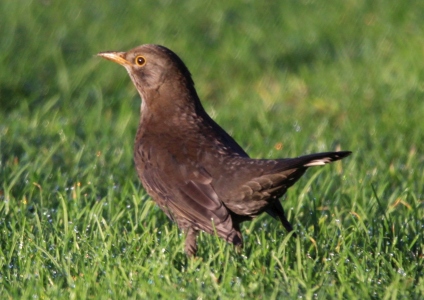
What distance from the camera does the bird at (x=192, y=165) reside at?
17.2 feet

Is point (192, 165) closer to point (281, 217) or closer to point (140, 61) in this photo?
point (281, 217)

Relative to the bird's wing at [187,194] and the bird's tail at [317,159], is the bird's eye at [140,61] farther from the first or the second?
the bird's tail at [317,159]

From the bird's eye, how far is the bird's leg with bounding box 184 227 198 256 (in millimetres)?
1426

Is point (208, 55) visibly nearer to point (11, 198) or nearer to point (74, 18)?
point (74, 18)

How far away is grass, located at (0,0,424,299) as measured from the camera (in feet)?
16.0

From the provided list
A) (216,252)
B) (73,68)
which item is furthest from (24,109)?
(216,252)

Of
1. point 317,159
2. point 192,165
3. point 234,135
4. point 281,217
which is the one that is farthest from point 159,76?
point 234,135

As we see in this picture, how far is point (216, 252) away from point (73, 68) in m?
5.91

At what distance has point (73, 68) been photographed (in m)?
10.9

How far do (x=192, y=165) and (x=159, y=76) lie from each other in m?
0.97

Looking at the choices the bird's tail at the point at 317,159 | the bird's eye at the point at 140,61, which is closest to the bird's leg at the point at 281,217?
the bird's tail at the point at 317,159

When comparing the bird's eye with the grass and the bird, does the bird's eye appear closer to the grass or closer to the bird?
the bird

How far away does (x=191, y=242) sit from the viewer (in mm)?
5477

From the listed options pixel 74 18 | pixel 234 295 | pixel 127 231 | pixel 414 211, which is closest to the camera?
pixel 234 295
